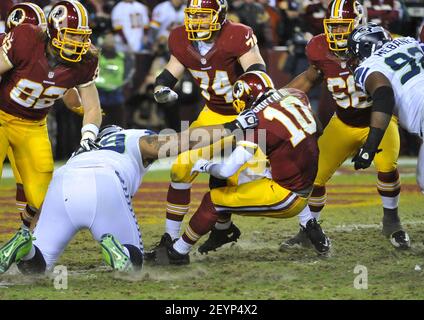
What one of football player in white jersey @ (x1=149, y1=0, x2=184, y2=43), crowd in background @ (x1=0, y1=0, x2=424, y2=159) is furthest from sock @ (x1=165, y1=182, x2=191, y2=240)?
football player in white jersey @ (x1=149, y1=0, x2=184, y2=43)

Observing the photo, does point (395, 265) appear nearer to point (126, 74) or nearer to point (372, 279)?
point (372, 279)

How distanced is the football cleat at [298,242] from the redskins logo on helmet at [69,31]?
2.13 metres

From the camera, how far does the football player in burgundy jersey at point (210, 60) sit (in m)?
7.16

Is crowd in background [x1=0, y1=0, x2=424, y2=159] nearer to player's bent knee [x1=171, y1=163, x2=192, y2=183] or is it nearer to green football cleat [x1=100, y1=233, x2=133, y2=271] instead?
player's bent knee [x1=171, y1=163, x2=192, y2=183]

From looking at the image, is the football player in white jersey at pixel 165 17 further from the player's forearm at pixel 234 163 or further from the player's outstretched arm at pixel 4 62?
the player's forearm at pixel 234 163

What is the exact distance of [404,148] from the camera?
525 inches

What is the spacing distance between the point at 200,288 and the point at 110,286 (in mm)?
574

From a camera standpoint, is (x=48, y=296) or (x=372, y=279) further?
(x=372, y=279)

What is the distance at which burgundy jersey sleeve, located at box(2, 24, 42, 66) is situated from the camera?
694cm

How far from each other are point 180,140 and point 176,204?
85cm

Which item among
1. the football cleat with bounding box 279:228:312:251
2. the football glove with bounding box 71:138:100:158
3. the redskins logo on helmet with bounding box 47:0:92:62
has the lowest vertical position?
the football cleat with bounding box 279:228:312:251

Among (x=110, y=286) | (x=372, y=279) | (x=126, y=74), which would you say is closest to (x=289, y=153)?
(x=372, y=279)

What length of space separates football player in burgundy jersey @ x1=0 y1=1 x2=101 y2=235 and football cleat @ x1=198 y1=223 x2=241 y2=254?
3.99 feet

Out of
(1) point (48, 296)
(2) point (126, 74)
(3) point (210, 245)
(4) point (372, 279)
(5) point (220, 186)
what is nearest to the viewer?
(1) point (48, 296)
